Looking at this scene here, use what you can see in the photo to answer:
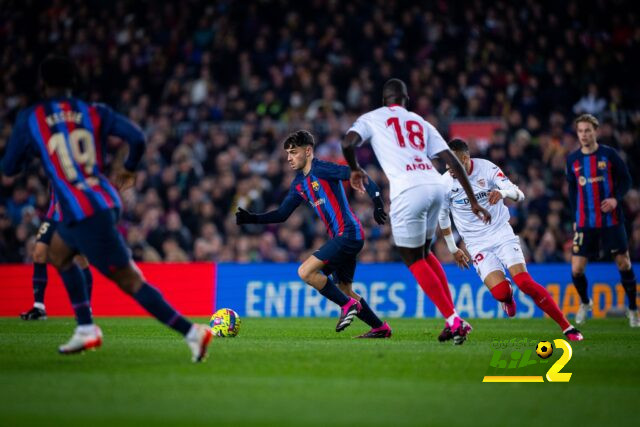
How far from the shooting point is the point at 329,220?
1065 centimetres

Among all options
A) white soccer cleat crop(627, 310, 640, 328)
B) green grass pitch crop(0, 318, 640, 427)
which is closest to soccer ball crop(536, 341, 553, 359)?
green grass pitch crop(0, 318, 640, 427)

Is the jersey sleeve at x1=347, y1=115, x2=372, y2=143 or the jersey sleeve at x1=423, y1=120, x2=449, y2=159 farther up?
the jersey sleeve at x1=347, y1=115, x2=372, y2=143

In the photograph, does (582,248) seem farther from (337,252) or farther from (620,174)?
(337,252)

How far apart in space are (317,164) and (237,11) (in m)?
14.7

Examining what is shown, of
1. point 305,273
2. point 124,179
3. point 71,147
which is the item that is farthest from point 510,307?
point 71,147

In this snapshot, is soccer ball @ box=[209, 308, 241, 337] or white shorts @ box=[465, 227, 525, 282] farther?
white shorts @ box=[465, 227, 525, 282]

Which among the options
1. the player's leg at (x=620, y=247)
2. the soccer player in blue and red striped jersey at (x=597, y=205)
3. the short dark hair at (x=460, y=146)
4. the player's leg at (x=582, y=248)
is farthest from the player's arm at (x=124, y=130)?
the player's leg at (x=620, y=247)

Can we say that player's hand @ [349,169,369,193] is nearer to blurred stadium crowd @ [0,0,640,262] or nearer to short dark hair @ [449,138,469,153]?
short dark hair @ [449,138,469,153]

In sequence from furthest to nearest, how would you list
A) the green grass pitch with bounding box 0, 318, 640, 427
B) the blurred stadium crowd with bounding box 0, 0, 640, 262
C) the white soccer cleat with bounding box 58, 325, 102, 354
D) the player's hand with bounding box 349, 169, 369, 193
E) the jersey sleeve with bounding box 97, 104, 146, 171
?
the blurred stadium crowd with bounding box 0, 0, 640, 262 < the player's hand with bounding box 349, 169, 369, 193 < the white soccer cleat with bounding box 58, 325, 102, 354 < the jersey sleeve with bounding box 97, 104, 146, 171 < the green grass pitch with bounding box 0, 318, 640, 427

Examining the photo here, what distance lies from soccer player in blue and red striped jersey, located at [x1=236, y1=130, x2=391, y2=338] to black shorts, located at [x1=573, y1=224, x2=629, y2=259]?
4.04 meters

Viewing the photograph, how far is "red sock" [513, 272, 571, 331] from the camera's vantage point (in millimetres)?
9945

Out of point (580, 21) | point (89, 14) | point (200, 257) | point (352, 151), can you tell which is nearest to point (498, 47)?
point (580, 21)

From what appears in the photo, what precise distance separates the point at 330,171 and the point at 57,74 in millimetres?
3830

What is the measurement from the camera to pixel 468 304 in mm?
16766
